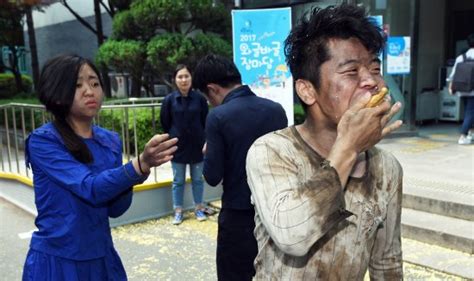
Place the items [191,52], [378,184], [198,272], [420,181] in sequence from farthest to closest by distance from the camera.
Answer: [191,52] → [420,181] → [198,272] → [378,184]

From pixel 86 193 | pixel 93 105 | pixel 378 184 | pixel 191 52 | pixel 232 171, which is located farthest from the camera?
pixel 191 52

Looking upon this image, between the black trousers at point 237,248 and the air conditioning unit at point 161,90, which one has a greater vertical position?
the air conditioning unit at point 161,90

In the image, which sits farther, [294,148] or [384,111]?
[294,148]

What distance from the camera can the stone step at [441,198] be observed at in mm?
4527

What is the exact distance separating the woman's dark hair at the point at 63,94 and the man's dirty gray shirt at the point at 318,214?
100 cm

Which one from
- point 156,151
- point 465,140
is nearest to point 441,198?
point 465,140

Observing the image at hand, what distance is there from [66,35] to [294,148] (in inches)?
710

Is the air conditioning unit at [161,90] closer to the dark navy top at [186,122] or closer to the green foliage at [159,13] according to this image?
the green foliage at [159,13]

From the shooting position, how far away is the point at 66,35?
57.9 feet

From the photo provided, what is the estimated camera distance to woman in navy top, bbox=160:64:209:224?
17.2 feet

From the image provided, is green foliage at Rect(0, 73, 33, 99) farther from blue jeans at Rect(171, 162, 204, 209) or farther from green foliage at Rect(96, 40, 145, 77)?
blue jeans at Rect(171, 162, 204, 209)

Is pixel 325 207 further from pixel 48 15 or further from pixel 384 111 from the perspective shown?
pixel 48 15

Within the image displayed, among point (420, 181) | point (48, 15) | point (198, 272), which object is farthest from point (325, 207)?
point (48, 15)

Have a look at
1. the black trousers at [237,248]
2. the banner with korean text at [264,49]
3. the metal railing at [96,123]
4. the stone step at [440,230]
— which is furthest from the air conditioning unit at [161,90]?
the black trousers at [237,248]
